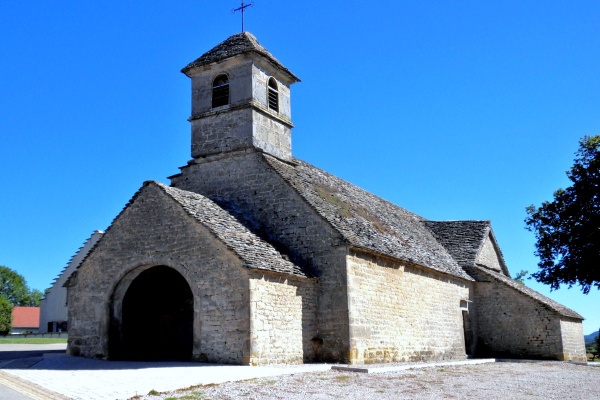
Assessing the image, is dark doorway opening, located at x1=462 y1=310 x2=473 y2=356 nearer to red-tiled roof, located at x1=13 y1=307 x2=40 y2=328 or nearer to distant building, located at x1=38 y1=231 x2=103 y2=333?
distant building, located at x1=38 y1=231 x2=103 y2=333

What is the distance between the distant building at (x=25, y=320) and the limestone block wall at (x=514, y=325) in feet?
166

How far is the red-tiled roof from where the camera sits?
6233 centimetres

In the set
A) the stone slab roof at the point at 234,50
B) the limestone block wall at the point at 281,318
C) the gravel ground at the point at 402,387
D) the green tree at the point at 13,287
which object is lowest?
the gravel ground at the point at 402,387

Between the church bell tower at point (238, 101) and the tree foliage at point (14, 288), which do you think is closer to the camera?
the church bell tower at point (238, 101)

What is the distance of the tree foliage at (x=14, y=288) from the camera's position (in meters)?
78.2

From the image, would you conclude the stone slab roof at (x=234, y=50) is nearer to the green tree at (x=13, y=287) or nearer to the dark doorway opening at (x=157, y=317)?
the dark doorway opening at (x=157, y=317)

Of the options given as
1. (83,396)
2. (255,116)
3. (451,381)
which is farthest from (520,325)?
(83,396)

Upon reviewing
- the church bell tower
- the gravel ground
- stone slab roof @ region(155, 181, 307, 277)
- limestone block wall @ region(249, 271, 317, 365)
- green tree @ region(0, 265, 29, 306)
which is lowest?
the gravel ground

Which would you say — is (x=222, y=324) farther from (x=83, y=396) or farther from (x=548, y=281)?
(x=548, y=281)

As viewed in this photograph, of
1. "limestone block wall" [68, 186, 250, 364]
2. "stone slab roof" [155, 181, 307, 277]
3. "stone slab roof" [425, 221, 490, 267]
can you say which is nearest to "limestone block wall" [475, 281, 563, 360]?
"stone slab roof" [425, 221, 490, 267]

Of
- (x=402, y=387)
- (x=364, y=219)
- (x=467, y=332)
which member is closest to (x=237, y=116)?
(x=364, y=219)

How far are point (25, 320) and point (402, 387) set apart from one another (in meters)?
61.4

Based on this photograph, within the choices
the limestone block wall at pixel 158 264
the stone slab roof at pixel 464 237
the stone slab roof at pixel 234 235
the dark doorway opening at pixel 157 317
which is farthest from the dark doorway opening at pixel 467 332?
the limestone block wall at pixel 158 264

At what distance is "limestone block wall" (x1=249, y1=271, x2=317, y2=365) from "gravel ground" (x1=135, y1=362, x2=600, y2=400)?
1785 mm
